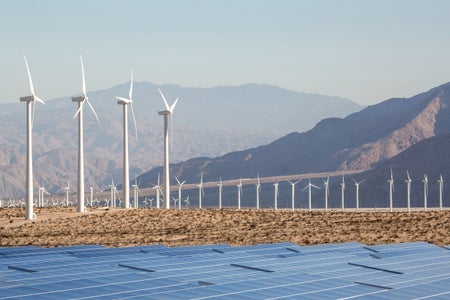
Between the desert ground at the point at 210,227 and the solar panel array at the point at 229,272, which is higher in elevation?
the solar panel array at the point at 229,272

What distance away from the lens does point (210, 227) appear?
92812mm

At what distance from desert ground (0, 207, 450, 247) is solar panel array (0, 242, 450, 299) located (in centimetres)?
2261

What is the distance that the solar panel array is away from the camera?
34.0m

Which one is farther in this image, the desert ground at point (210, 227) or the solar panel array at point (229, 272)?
the desert ground at point (210, 227)

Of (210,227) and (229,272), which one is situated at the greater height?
(229,272)

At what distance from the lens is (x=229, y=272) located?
41719 millimetres

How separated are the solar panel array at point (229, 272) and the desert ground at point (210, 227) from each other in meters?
22.6

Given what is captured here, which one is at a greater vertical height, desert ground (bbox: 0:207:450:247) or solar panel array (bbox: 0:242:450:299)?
solar panel array (bbox: 0:242:450:299)

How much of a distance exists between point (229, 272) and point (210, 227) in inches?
2014

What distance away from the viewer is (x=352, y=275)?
1638 inches

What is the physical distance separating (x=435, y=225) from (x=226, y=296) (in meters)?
64.0

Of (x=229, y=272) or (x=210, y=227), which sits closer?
(x=229, y=272)

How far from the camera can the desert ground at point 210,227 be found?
262 feet

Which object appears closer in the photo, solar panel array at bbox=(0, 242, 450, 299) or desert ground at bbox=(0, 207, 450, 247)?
solar panel array at bbox=(0, 242, 450, 299)
